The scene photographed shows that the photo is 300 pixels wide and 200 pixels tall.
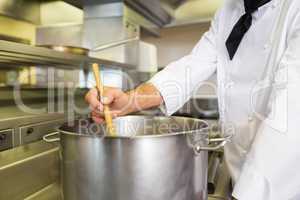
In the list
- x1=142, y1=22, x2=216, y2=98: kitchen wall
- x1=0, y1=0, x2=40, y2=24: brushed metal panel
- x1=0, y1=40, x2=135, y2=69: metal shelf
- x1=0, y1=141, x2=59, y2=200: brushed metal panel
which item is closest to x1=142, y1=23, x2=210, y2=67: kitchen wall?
x1=142, y1=22, x2=216, y2=98: kitchen wall

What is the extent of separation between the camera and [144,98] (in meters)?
0.65

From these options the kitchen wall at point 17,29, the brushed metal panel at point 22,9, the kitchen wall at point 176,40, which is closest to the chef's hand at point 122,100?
the brushed metal panel at point 22,9

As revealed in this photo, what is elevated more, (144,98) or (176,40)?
(176,40)

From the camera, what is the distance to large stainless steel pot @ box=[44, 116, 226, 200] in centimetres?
35

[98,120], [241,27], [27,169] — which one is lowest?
[27,169]

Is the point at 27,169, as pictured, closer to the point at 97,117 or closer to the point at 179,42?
the point at 97,117

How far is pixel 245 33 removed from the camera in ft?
2.07

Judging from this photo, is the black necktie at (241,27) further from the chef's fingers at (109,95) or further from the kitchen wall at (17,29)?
the kitchen wall at (17,29)

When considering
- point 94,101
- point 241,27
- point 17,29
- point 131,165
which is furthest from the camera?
point 17,29

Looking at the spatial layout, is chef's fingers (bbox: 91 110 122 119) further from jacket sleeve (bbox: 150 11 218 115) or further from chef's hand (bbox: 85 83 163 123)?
jacket sleeve (bbox: 150 11 218 115)

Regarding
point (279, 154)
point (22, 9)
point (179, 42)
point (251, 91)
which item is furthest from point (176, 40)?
point (279, 154)

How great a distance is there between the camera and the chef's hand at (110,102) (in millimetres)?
528

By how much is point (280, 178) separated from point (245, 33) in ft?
1.16

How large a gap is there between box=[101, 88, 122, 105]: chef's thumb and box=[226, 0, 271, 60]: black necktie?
11.7 inches
